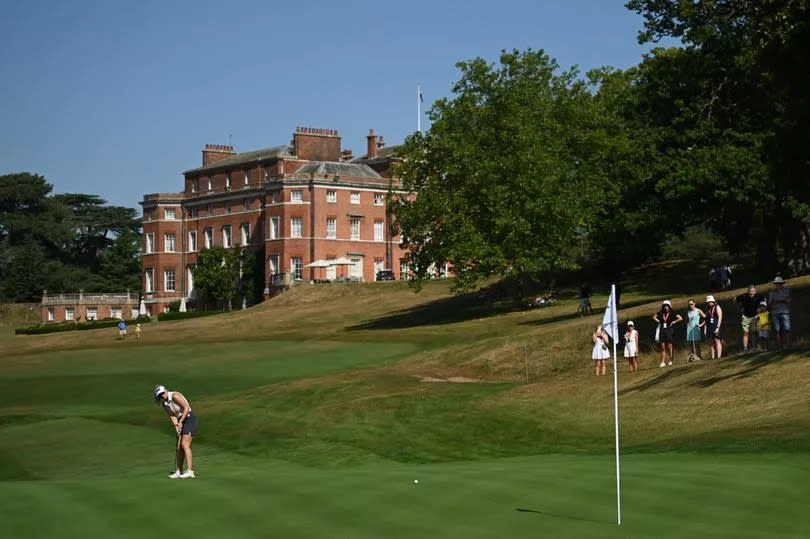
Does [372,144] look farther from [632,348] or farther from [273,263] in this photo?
[632,348]

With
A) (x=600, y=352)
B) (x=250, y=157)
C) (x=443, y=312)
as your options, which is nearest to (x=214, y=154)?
(x=250, y=157)

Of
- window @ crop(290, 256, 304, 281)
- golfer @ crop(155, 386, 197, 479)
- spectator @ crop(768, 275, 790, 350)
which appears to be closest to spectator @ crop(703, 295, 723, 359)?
spectator @ crop(768, 275, 790, 350)

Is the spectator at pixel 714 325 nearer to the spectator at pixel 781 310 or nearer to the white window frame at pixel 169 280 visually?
the spectator at pixel 781 310

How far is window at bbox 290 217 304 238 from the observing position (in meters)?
123

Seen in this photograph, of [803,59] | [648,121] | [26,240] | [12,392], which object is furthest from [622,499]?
[26,240]

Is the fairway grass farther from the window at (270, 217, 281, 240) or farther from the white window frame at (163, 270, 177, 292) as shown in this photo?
the white window frame at (163, 270, 177, 292)

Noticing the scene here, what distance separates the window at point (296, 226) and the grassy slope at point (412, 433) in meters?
46.6

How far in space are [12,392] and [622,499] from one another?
4125 centimetres

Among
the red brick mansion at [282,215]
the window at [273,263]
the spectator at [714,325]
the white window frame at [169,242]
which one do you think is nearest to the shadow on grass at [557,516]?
the spectator at [714,325]

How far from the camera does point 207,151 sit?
145m

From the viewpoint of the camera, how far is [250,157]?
13600cm

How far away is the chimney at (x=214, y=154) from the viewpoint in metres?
145

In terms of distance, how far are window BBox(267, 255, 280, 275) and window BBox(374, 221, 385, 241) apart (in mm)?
10697

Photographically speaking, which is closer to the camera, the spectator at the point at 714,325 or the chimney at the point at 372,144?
the spectator at the point at 714,325
